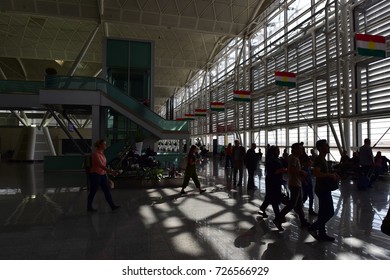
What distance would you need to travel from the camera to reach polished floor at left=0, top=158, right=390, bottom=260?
442 centimetres

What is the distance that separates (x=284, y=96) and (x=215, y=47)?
45.2 ft

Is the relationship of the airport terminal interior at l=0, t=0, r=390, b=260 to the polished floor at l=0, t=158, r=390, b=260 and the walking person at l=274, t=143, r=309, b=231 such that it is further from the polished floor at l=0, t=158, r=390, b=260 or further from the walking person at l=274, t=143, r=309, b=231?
the walking person at l=274, t=143, r=309, b=231

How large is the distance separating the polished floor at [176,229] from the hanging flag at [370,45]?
483 cm

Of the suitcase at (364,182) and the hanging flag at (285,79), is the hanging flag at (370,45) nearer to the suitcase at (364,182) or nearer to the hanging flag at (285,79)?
the suitcase at (364,182)

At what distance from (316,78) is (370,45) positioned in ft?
21.8

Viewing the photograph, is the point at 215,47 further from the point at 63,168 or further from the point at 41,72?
the point at 41,72

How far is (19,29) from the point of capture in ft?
92.5

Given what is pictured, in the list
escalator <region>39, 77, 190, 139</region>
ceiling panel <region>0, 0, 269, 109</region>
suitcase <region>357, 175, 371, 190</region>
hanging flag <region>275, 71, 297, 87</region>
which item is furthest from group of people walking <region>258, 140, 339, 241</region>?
ceiling panel <region>0, 0, 269, 109</region>

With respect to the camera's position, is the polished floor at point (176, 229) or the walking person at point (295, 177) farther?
the walking person at point (295, 177)

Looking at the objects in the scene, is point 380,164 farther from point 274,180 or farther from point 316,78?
point 274,180

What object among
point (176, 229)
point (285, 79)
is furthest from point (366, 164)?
point (176, 229)

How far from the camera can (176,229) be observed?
5.61 m

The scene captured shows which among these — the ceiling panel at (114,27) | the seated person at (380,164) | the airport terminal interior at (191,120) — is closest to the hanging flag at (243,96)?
the airport terminal interior at (191,120)

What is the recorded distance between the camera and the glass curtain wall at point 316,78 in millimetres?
13891
